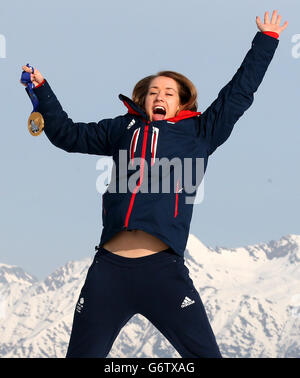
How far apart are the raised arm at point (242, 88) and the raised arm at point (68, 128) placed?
99 cm

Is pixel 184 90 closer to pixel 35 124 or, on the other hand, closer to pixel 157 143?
pixel 157 143

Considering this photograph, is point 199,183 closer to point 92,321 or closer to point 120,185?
point 120,185

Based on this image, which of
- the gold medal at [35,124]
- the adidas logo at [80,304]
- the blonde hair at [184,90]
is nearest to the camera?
the adidas logo at [80,304]

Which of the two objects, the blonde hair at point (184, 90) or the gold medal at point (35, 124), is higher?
the blonde hair at point (184, 90)

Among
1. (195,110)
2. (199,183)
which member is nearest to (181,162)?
(199,183)

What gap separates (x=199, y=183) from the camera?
8.21 metres

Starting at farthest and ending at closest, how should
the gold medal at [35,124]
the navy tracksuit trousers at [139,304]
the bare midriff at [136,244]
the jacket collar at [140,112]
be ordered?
1. the gold medal at [35,124]
2. the jacket collar at [140,112]
3. the bare midriff at [136,244]
4. the navy tracksuit trousers at [139,304]

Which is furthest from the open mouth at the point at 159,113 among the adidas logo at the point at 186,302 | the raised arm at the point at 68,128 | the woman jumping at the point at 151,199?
the adidas logo at the point at 186,302

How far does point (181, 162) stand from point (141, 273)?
1.24 meters

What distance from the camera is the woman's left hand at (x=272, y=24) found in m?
8.39

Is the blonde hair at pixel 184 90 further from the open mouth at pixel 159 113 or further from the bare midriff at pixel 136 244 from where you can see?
the bare midriff at pixel 136 244

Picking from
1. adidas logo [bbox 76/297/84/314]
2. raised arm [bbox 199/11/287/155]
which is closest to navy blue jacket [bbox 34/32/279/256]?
raised arm [bbox 199/11/287/155]

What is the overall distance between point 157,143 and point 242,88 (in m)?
1.06

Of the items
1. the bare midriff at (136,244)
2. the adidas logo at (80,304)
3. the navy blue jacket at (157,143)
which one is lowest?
the adidas logo at (80,304)
